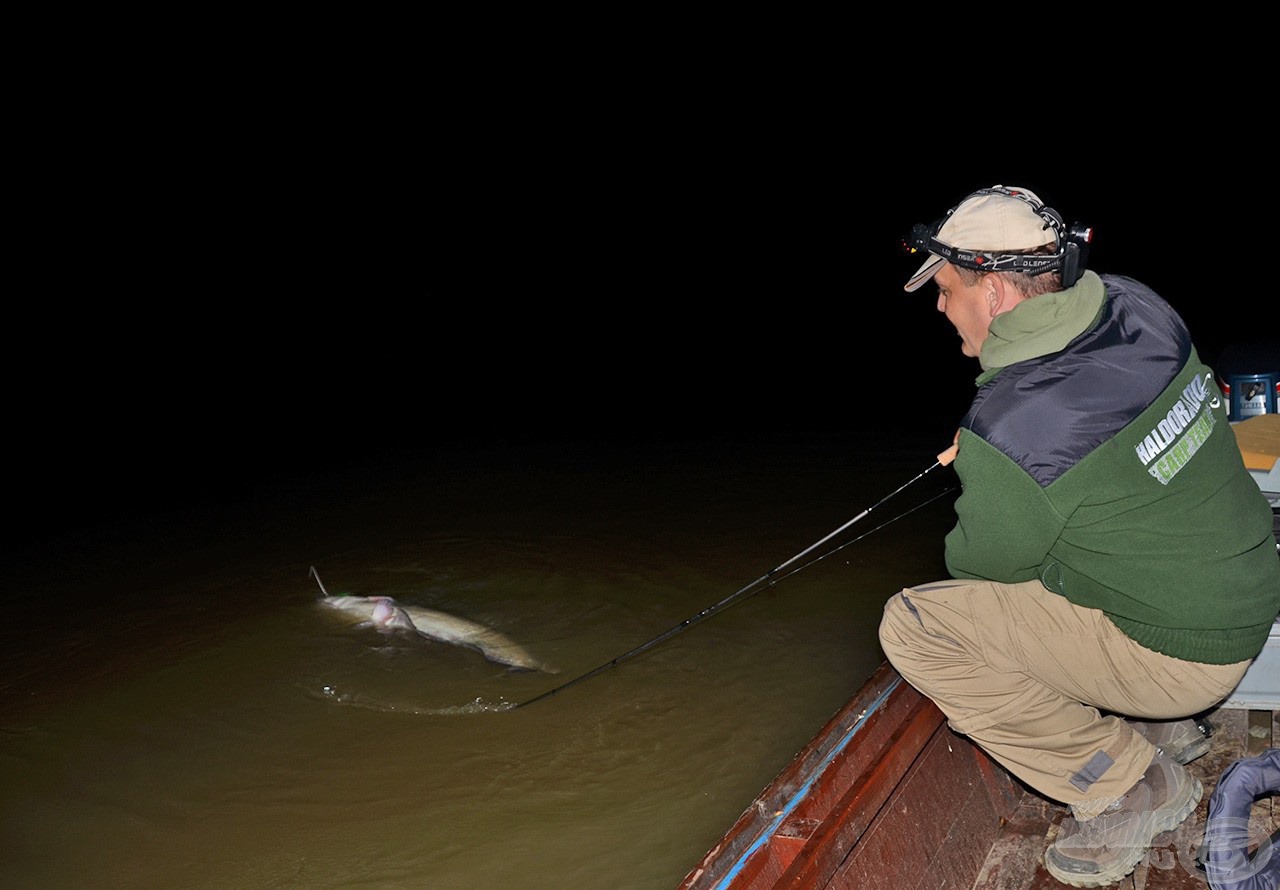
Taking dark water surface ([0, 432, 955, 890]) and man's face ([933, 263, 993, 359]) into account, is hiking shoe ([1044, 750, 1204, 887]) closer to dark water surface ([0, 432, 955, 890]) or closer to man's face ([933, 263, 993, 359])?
man's face ([933, 263, 993, 359])

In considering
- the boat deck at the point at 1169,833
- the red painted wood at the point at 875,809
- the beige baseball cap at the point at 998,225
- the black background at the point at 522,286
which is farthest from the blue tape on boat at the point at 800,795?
the black background at the point at 522,286

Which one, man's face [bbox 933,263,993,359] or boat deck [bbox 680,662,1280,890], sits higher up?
man's face [bbox 933,263,993,359]

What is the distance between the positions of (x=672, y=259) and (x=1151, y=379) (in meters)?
42.6

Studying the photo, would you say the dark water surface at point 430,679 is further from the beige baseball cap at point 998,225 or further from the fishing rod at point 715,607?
the beige baseball cap at point 998,225

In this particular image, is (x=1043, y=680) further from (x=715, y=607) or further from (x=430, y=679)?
(x=430, y=679)

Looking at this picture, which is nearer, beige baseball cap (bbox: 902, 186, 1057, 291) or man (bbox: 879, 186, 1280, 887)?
man (bbox: 879, 186, 1280, 887)

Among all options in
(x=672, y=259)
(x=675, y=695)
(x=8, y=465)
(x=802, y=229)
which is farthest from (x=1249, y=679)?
(x=802, y=229)

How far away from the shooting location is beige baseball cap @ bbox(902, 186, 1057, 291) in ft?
7.86

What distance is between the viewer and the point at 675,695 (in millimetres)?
5625

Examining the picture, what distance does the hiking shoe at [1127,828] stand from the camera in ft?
8.80

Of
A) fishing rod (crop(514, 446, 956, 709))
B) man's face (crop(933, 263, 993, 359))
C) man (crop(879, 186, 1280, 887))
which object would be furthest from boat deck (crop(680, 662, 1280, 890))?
man's face (crop(933, 263, 993, 359))

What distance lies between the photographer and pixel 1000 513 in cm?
222

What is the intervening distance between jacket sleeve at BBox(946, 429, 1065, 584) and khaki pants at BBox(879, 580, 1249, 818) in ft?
0.76

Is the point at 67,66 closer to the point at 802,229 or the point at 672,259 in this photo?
the point at 672,259
